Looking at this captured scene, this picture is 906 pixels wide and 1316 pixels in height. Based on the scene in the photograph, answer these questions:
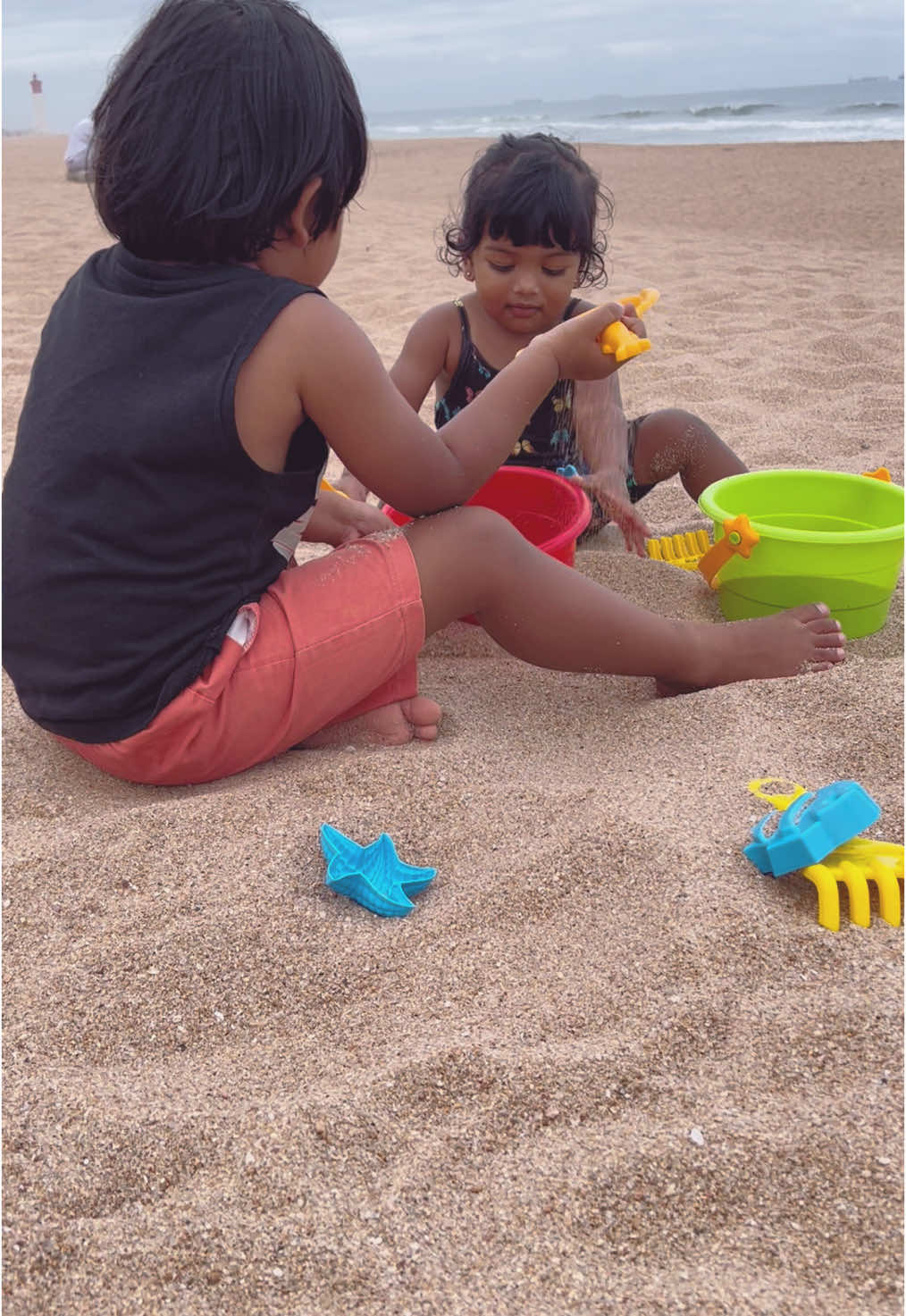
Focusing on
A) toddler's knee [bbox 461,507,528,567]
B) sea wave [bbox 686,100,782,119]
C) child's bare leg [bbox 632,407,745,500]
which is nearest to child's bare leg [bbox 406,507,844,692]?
toddler's knee [bbox 461,507,528,567]

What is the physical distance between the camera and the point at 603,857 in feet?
4.49

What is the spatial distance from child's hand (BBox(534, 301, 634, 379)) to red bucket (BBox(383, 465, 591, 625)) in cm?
45

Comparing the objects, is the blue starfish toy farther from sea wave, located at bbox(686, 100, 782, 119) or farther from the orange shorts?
sea wave, located at bbox(686, 100, 782, 119)

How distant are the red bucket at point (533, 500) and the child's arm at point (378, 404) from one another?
49 cm

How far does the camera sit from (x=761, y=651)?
1.85 meters

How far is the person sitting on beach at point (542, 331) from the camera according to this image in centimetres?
227

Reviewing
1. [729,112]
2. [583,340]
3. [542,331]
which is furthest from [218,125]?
[729,112]

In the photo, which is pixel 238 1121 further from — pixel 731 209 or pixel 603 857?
pixel 731 209

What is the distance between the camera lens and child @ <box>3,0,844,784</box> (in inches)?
52.9

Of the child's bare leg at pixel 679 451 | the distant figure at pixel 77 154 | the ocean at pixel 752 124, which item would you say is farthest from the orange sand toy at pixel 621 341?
the distant figure at pixel 77 154

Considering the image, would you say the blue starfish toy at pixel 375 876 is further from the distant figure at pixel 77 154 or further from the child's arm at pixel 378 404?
the distant figure at pixel 77 154

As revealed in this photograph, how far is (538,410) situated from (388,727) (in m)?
1.06

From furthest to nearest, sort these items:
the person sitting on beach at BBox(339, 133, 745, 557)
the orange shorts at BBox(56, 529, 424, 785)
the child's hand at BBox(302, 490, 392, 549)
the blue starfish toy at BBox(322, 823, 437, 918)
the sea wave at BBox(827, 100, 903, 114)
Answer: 1. the sea wave at BBox(827, 100, 903, 114)
2. the person sitting on beach at BBox(339, 133, 745, 557)
3. the child's hand at BBox(302, 490, 392, 549)
4. the orange shorts at BBox(56, 529, 424, 785)
5. the blue starfish toy at BBox(322, 823, 437, 918)

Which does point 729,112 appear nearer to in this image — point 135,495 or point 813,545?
point 813,545
